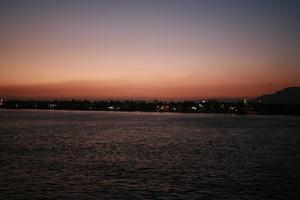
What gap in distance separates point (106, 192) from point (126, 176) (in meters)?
5.60

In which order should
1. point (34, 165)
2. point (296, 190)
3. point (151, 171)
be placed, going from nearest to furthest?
point (296, 190)
point (151, 171)
point (34, 165)

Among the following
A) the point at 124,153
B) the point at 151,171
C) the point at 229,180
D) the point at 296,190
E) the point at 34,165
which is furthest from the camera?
the point at 124,153

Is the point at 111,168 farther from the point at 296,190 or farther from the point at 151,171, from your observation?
the point at 296,190

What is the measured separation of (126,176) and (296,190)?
11.6 metres

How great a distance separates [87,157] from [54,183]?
1546 cm

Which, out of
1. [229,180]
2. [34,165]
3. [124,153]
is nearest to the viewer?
[229,180]

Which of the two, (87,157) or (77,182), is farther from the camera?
(87,157)

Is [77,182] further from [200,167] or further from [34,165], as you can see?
[200,167]

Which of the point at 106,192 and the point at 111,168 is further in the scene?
the point at 111,168

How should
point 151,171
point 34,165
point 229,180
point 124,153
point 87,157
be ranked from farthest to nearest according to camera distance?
point 124,153
point 87,157
point 34,165
point 151,171
point 229,180

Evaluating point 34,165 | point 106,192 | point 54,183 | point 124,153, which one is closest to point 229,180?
point 106,192

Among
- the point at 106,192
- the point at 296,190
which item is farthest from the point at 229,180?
the point at 106,192

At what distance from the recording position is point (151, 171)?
112ft

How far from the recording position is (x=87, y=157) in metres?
43.4
